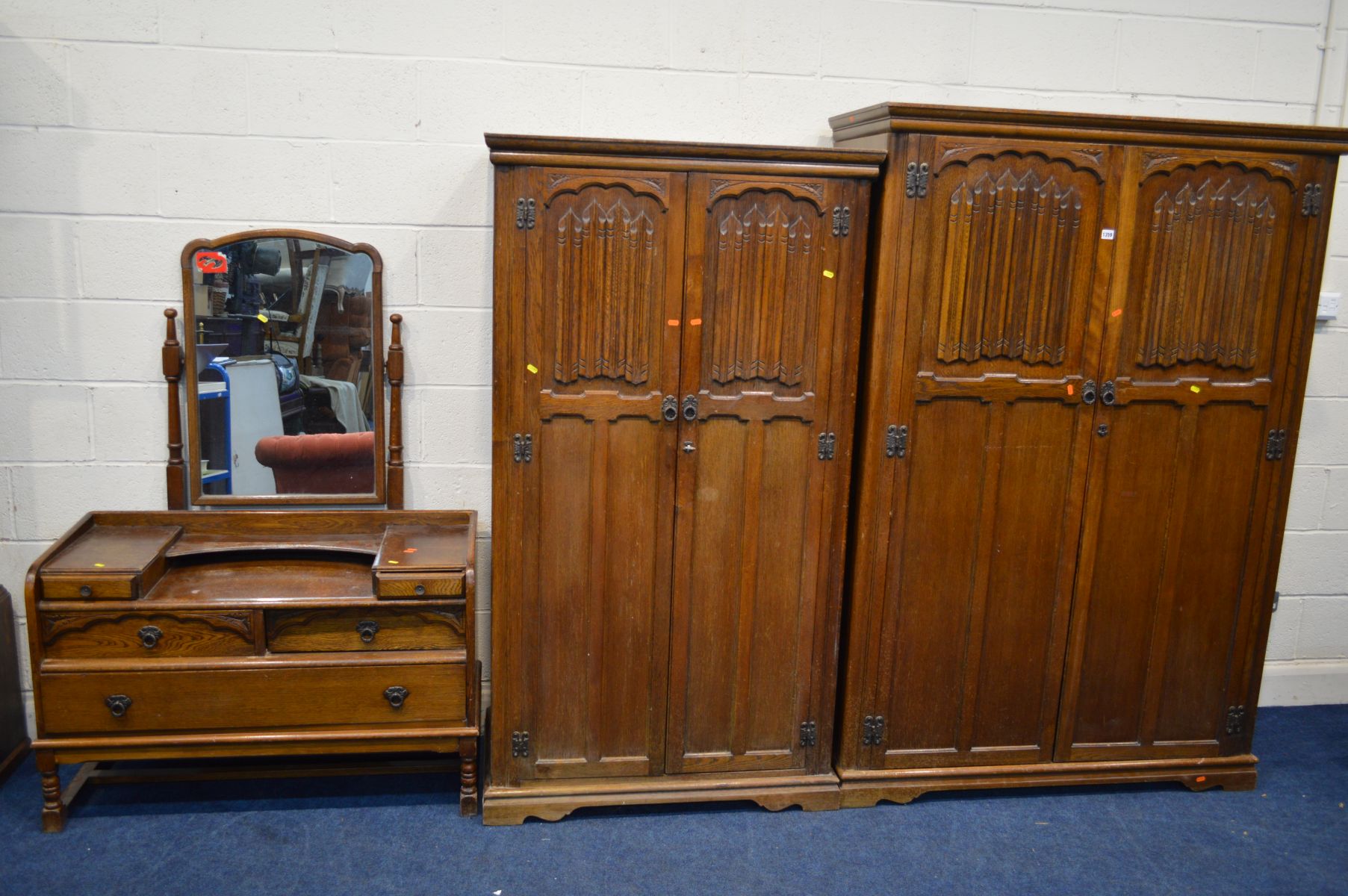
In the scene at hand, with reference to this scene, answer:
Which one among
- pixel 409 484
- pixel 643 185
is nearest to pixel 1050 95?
pixel 643 185

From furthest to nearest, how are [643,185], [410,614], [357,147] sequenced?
[357,147] < [410,614] < [643,185]

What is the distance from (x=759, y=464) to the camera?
8.77 ft

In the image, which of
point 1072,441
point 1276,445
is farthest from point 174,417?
point 1276,445

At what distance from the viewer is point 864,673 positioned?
110 inches

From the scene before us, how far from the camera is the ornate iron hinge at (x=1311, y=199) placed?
2662 millimetres

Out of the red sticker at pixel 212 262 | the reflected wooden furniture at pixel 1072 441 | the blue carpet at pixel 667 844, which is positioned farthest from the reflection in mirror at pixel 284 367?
the reflected wooden furniture at pixel 1072 441

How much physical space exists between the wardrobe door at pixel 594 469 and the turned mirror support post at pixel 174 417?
39.8 inches

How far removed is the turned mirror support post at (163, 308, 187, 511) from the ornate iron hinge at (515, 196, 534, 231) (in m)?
1.08

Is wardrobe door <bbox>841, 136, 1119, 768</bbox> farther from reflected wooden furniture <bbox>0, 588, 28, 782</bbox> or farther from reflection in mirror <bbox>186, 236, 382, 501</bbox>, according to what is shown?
reflected wooden furniture <bbox>0, 588, 28, 782</bbox>

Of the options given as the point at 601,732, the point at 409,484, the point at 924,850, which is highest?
the point at 409,484

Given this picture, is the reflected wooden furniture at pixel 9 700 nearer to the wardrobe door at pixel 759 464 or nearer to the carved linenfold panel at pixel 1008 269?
the wardrobe door at pixel 759 464

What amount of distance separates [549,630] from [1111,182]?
1.86 metres

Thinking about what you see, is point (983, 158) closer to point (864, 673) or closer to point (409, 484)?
point (864, 673)

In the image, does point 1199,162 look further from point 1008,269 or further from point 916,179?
point 916,179
